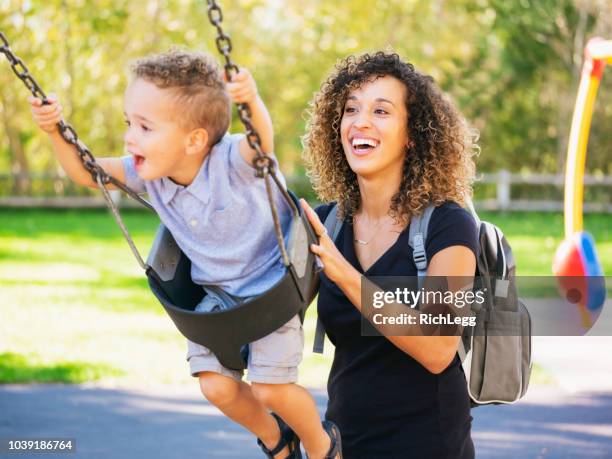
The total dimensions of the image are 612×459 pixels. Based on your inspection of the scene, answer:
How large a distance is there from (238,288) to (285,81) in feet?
72.5

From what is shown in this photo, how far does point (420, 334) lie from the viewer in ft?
9.16

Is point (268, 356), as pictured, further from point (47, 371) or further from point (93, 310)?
point (93, 310)

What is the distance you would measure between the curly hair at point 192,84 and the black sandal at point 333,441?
88 cm

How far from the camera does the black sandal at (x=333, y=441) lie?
111 inches

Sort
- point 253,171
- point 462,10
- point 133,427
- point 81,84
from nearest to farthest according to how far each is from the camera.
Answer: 1. point 253,171
2. point 133,427
3. point 81,84
4. point 462,10

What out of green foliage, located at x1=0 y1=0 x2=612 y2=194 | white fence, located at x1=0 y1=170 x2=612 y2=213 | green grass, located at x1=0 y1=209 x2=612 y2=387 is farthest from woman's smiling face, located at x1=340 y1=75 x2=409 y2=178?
white fence, located at x1=0 y1=170 x2=612 y2=213

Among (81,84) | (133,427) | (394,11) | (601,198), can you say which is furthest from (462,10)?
(133,427)

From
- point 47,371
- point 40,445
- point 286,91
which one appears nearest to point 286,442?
point 40,445

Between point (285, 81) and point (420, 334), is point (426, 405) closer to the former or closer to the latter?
point (420, 334)

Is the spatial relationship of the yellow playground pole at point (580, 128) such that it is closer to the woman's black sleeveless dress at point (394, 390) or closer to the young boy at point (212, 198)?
Result: the woman's black sleeveless dress at point (394, 390)

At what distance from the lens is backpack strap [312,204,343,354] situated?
3148 mm

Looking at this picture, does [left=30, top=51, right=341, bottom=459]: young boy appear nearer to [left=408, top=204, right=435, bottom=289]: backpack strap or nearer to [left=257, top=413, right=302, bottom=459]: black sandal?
[left=257, top=413, right=302, bottom=459]: black sandal

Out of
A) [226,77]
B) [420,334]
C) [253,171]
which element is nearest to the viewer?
[226,77]

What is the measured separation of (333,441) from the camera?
2.84m
